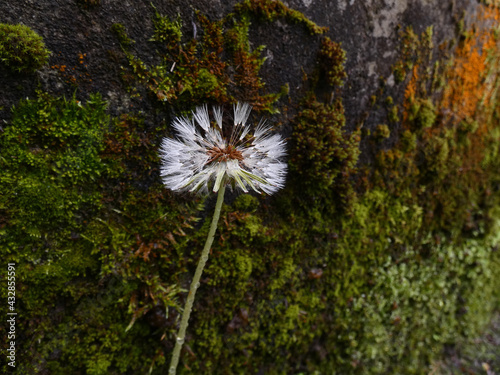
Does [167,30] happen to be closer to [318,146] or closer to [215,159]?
[215,159]

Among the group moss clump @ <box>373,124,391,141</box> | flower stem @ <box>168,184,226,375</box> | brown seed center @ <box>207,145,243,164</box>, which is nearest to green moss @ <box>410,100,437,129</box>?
moss clump @ <box>373,124,391,141</box>

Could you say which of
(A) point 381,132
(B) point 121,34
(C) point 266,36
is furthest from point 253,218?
(A) point 381,132

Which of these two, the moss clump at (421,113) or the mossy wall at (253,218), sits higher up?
the moss clump at (421,113)

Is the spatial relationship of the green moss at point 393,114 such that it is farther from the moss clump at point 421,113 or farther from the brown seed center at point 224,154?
the brown seed center at point 224,154

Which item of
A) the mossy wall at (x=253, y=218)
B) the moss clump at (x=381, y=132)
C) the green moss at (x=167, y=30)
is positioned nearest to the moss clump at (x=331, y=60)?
the mossy wall at (x=253, y=218)

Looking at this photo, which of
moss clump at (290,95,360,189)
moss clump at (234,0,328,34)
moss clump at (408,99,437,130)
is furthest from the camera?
moss clump at (408,99,437,130)

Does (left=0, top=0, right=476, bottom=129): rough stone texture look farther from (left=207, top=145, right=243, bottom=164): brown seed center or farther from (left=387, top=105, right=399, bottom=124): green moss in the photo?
(left=207, top=145, right=243, bottom=164): brown seed center
